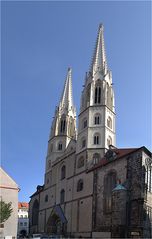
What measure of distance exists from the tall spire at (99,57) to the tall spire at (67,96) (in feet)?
41.5

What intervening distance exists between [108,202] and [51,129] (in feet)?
95.5

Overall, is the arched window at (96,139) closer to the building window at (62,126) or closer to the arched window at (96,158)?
the arched window at (96,158)

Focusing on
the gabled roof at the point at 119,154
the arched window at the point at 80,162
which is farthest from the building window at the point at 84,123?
the gabled roof at the point at 119,154

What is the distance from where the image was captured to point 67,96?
7088 centimetres

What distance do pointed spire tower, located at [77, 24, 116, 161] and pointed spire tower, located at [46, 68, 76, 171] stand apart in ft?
32.6

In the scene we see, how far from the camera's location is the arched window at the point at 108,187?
137ft

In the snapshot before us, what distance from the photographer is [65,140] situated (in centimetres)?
6494

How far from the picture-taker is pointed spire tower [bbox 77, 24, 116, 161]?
51.7 m

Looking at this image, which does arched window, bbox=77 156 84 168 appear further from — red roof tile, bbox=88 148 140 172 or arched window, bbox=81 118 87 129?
arched window, bbox=81 118 87 129

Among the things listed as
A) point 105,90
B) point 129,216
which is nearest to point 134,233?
point 129,216

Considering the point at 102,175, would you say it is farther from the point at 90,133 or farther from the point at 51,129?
the point at 51,129

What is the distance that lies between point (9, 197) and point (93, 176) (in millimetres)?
12233

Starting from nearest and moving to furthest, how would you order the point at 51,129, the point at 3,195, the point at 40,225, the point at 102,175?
the point at 3,195
the point at 102,175
the point at 40,225
the point at 51,129

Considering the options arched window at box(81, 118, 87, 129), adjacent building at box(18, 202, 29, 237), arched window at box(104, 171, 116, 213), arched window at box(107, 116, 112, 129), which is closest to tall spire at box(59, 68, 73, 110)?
arched window at box(81, 118, 87, 129)
